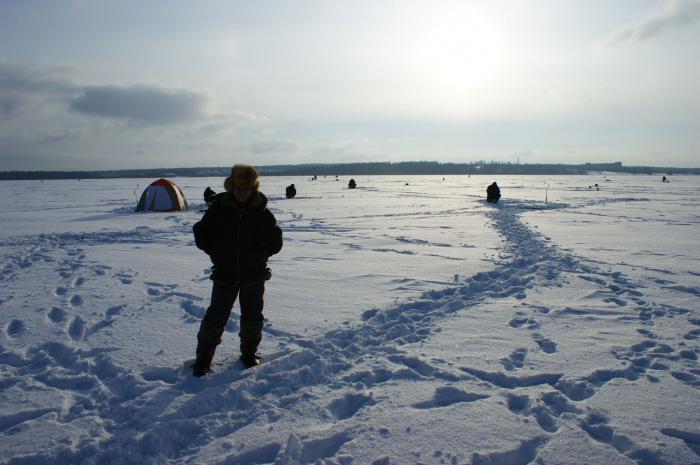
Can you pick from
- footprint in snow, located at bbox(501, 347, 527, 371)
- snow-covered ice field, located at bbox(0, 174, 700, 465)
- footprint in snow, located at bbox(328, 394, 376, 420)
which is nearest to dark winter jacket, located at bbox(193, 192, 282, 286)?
snow-covered ice field, located at bbox(0, 174, 700, 465)

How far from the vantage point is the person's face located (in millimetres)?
3432

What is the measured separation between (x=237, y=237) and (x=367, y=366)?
1.66 metres

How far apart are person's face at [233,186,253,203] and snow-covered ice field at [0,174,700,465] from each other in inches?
60.2

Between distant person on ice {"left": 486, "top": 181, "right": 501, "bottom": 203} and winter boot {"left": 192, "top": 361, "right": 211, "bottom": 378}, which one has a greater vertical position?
distant person on ice {"left": 486, "top": 181, "right": 501, "bottom": 203}

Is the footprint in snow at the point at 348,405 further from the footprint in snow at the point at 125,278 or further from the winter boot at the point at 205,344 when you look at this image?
the footprint in snow at the point at 125,278

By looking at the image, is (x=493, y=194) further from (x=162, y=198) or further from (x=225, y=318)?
(x=225, y=318)

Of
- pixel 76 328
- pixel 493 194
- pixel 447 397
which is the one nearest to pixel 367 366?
pixel 447 397

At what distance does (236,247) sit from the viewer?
353cm

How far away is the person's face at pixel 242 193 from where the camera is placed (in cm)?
343

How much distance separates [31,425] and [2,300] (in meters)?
3.91

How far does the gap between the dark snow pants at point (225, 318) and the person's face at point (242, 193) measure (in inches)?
29.9

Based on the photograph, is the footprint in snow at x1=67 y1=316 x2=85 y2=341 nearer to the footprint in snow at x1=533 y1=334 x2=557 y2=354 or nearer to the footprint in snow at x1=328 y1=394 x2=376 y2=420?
the footprint in snow at x1=328 y1=394 x2=376 y2=420

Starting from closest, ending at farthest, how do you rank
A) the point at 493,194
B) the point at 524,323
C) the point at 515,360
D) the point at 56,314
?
1. the point at 515,360
2. the point at 524,323
3. the point at 56,314
4. the point at 493,194

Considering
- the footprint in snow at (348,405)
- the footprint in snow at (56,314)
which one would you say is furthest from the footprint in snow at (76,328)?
the footprint in snow at (348,405)
